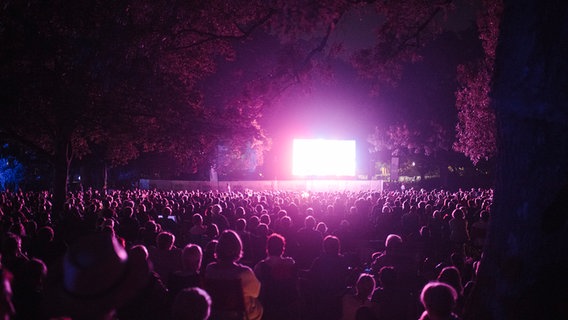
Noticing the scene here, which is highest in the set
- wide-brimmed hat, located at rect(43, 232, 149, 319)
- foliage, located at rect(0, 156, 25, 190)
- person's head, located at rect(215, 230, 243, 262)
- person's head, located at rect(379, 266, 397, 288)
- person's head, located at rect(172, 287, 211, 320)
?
foliage, located at rect(0, 156, 25, 190)

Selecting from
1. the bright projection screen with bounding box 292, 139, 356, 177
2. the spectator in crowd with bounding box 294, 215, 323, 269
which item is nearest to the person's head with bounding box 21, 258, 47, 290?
the spectator in crowd with bounding box 294, 215, 323, 269

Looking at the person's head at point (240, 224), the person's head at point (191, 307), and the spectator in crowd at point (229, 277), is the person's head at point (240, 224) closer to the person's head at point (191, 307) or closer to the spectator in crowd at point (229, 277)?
the spectator in crowd at point (229, 277)

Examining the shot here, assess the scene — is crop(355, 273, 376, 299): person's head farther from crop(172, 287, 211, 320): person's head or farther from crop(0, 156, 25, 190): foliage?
crop(0, 156, 25, 190): foliage

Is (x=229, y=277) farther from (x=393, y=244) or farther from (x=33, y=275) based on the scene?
(x=393, y=244)

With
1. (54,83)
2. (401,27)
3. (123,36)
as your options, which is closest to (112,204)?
(54,83)

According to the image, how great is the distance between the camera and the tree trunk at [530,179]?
4234mm

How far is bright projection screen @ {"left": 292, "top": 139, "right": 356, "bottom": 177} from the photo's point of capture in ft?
138

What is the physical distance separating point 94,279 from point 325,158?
1571 inches

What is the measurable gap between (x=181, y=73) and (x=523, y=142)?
13765mm

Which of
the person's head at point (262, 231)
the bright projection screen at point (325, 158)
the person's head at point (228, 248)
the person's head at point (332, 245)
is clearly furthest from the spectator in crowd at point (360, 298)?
the bright projection screen at point (325, 158)

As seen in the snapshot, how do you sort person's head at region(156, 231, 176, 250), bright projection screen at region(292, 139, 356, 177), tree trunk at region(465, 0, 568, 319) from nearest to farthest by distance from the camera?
tree trunk at region(465, 0, 568, 319) → person's head at region(156, 231, 176, 250) → bright projection screen at region(292, 139, 356, 177)

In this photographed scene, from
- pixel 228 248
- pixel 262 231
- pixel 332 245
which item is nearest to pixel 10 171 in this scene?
pixel 262 231

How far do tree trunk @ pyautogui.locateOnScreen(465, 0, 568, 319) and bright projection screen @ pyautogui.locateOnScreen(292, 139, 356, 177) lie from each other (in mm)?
36123

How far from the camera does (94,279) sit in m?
2.78
